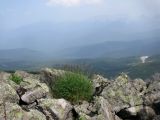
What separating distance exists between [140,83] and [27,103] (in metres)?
10.2

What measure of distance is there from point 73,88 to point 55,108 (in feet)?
11.4

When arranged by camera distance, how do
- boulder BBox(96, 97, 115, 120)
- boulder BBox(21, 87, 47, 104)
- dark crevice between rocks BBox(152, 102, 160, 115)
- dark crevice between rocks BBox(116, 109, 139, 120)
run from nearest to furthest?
boulder BBox(96, 97, 115, 120), boulder BBox(21, 87, 47, 104), dark crevice between rocks BBox(152, 102, 160, 115), dark crevice between rocks BBox(116, 109, 139, 120)

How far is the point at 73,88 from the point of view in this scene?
73.0 ft

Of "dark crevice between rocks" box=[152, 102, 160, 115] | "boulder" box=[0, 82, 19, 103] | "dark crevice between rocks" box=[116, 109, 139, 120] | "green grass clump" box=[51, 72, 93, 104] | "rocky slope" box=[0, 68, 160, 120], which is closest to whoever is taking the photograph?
"rocky slope" box=[0, 68, 160, 120]

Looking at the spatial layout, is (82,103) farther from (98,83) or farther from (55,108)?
(98,83)

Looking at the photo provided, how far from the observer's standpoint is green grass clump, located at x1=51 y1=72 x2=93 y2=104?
73.0 ft

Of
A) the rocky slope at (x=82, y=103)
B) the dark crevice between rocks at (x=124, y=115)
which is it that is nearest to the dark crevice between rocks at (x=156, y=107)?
the rocky slope at (x=82, y=103)

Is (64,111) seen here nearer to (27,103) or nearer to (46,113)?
(46,113)

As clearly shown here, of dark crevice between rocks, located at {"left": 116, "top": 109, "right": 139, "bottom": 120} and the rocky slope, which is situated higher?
the rocky slope

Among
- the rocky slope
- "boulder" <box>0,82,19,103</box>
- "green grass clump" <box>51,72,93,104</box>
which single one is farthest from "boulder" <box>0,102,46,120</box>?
"green grass clump" <box>51,72,93,104</box>

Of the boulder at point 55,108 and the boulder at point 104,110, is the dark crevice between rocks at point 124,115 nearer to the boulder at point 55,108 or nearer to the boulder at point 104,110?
the boulder at point 104,110

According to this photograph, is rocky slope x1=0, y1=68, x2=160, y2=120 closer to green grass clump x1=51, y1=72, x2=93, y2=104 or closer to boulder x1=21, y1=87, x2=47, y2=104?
boulder x1=21, y1=87, x2=47, y2=104

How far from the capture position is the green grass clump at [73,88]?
2227 cm

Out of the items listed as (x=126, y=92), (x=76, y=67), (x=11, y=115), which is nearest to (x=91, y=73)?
(x=76, y=67)
